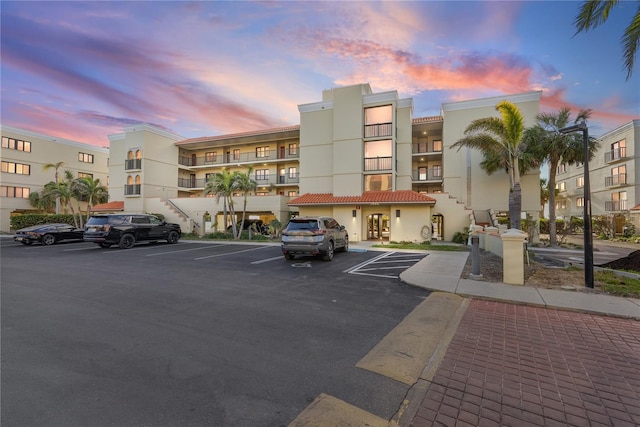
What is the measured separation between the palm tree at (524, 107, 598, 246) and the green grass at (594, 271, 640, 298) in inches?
570

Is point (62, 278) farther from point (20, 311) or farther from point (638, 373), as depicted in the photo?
point (638, 373)

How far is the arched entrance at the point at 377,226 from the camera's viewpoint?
77.5 ft

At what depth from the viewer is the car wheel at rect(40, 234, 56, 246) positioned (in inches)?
766

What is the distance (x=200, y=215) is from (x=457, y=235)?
23303mm

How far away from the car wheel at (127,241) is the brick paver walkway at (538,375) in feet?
59.8

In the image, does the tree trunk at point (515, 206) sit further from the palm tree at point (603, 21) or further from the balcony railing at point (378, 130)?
the balcony railing at point (378, 130)

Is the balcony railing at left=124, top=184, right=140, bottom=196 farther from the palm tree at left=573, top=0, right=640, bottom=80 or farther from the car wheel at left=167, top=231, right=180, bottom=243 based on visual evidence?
the palm tree at left=573, top=0, right=640, bottom=80

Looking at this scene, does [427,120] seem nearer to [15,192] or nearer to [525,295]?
[525,295]

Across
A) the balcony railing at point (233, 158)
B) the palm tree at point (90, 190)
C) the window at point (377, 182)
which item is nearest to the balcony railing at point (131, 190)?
Result: the palm tree at point (90, 190)

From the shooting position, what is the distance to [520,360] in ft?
12.6

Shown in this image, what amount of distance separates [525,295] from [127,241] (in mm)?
19269

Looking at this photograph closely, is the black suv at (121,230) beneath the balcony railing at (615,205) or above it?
beneath

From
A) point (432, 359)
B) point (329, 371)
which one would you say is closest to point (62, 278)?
point (329, 371)

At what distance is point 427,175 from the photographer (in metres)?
28.3
